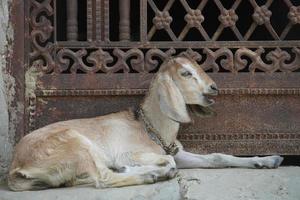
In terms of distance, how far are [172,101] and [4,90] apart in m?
1.35

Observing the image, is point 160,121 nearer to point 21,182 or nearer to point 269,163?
point 269,163

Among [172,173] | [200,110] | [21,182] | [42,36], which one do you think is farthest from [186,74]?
[21,182]

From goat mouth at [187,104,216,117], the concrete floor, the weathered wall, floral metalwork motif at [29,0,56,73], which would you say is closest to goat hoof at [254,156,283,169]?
the concrete floor

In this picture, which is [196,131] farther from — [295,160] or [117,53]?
[295,160]

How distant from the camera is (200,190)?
194 inches

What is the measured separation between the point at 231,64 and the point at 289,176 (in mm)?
1038

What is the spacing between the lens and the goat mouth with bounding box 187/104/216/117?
5.53m

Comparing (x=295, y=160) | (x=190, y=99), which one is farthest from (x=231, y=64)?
(x=295, y=160)

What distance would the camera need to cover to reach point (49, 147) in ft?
16.4

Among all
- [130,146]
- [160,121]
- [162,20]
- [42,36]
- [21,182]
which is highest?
[162,20]

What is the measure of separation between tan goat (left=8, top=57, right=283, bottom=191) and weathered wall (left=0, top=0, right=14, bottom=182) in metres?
0.53

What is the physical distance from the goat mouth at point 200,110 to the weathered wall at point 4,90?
1.42m

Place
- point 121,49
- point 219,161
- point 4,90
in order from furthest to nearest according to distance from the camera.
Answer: point 121,49, point 4,90, point 219,161

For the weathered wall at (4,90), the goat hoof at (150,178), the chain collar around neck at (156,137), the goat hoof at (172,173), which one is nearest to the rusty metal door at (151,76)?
the weathered wall at (4,90)
